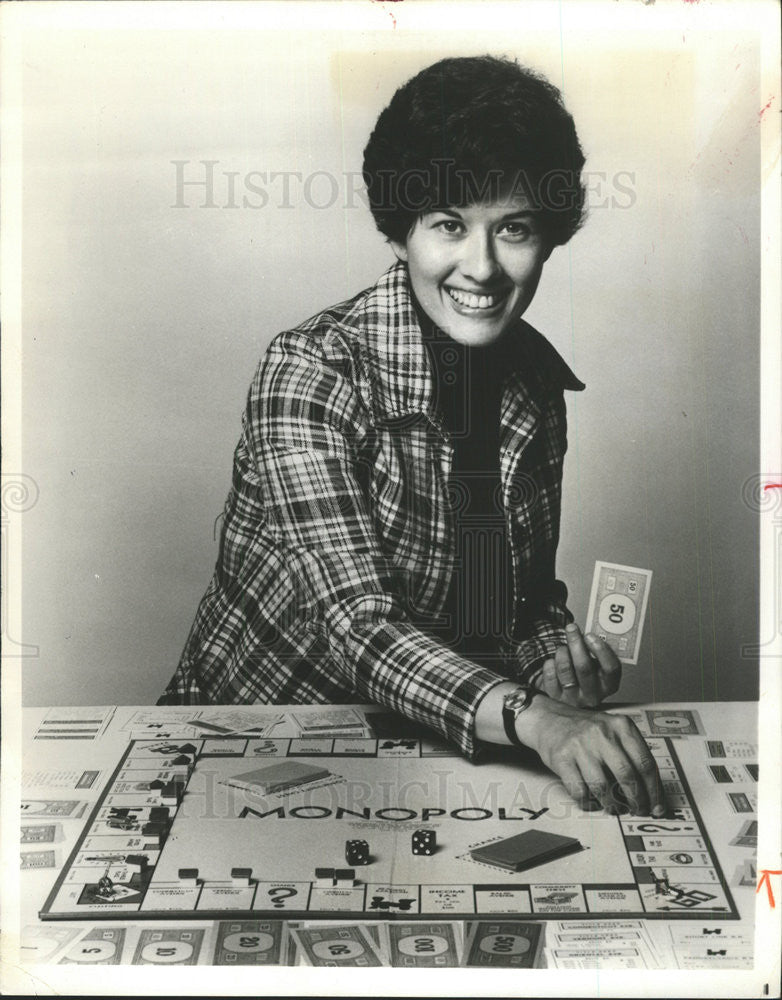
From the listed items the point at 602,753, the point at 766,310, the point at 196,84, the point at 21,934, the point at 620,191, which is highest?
the point at 196,84

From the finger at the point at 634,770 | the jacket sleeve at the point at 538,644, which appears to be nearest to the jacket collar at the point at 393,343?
the jacket sleeve at the point at 538,644

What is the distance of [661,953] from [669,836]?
0.59 feet

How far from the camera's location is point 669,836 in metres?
1.98

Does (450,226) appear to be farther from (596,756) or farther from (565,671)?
(596,756)

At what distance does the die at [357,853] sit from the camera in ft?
6.42

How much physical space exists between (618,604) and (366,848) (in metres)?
0.62

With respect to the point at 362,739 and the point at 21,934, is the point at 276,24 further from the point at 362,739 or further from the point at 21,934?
the point at 21,934

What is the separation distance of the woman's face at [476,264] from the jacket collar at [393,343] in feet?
0.10

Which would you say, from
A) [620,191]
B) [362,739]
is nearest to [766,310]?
[620,191]

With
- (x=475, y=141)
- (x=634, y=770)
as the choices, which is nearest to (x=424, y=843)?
(x=634, y=770)

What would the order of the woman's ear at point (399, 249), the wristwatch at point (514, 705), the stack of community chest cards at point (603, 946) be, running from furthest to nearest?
the woman's ear at point (399, 249), the wristwatch at point (514, 705), the stack of community chest cards at point (603, 946)

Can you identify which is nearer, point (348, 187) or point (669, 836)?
point (669, 836)

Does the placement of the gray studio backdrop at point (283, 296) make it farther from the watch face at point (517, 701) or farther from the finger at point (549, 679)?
the watch face at point (517, 701)

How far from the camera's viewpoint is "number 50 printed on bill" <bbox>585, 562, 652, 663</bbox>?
7.12 feet
